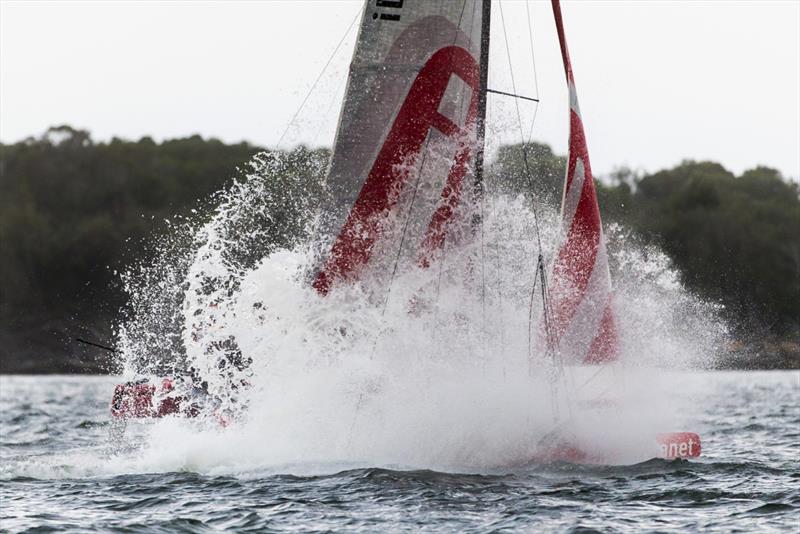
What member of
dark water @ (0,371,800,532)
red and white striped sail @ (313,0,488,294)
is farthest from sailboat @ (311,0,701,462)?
dark water @ (0,371,800,532)

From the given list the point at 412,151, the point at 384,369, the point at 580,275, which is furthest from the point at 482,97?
the point at 384,369

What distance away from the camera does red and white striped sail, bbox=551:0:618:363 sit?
12.2 metres

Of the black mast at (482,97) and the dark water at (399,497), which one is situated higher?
the black mast at (482,97)

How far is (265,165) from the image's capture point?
40.3ft

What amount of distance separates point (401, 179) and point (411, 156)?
0.23 meters

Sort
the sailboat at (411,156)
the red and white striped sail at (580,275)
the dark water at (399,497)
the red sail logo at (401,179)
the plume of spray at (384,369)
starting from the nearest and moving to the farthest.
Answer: the dark water at (399,497) → the plume of spray at (384,369) → the sailboat at (411,156) → the red sail logo at (401,179) → the red and white striped sail at (580,275)

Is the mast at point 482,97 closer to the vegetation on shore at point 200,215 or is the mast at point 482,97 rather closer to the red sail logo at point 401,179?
the red sail logo at point 401,179

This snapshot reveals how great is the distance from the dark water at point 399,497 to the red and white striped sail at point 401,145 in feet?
7.25

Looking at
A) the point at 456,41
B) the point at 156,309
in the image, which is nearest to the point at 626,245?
the point at 156,309

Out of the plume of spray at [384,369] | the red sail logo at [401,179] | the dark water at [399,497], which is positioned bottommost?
the dark water at [399,497]

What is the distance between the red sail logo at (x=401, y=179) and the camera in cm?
1186

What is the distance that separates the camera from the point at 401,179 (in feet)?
39.2

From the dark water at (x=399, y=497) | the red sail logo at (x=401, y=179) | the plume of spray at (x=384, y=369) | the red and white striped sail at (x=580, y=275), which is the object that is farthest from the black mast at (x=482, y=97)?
the dark water at (x=399, y=497)

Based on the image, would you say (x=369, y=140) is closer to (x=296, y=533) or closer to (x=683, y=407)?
(x=296, y=533)
